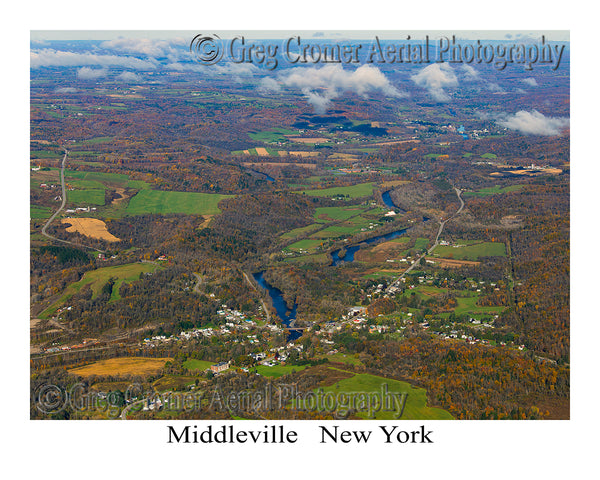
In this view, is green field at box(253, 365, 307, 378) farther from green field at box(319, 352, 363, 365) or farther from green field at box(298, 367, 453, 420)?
green field at box(298, 367, 453, 420)

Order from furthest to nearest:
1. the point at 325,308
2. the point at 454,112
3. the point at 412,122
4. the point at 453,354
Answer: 1. the point at 454,112
2. the point at 412,122
3. the point at 325,308
4. the point at 453,354

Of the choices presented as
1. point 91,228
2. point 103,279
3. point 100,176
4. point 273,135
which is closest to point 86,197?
point 100,176

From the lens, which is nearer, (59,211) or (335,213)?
(59,211)

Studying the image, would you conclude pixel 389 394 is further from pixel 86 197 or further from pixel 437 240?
pixel 86 197

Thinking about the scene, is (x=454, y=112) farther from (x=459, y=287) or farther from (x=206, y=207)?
(x=459, y=287)

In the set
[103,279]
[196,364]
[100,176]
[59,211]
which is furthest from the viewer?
[100,176]

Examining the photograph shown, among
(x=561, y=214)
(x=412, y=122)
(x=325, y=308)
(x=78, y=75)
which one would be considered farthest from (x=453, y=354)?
(x=78, y=75)
